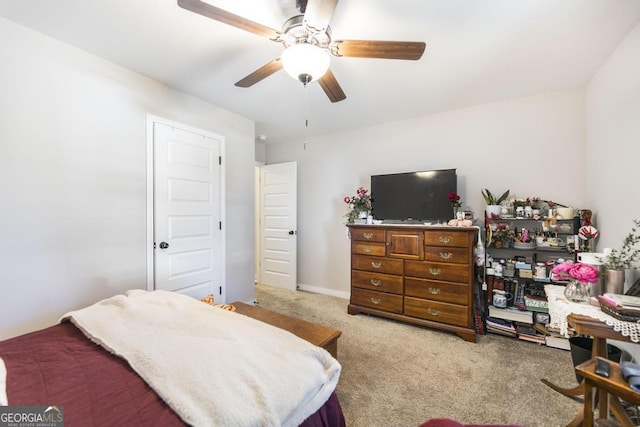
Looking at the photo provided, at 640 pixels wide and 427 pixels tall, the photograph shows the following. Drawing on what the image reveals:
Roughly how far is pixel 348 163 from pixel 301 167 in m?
0.87

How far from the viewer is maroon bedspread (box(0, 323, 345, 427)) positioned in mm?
802

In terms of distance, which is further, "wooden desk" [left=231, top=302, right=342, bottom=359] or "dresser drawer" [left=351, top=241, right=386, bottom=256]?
"dresser drawer" [left=351, top=241, right=386, bottom=256]

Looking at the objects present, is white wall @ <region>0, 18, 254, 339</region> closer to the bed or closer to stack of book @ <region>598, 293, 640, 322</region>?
the bed

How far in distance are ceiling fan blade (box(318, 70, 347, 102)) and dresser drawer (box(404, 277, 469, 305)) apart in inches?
80.6

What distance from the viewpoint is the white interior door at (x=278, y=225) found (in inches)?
170

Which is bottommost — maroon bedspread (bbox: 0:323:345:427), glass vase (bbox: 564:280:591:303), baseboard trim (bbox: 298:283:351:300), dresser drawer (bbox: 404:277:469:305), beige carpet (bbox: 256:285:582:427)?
beige carpet (bbox: 256:285:582:427)

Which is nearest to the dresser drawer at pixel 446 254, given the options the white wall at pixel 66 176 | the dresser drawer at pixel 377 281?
the dresser drawer at pixel 377 281

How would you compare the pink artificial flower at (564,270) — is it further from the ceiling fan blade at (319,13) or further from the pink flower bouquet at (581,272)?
the ceiling fan blade at (319,13)

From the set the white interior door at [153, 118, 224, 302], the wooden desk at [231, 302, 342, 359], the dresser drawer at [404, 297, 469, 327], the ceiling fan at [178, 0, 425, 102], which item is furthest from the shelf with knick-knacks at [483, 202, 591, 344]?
the white interior door at [153, 118, 224, 302]

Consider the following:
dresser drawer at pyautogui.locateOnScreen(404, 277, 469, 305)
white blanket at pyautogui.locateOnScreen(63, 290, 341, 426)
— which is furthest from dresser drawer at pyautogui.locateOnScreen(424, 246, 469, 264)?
white blanket at pyautogui.locateOnScreen(63, 290, 341, 426)

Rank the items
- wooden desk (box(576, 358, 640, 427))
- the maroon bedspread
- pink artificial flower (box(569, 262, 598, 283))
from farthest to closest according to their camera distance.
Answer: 1. pink artificial flower (box(569, 262, 598, 283))
2. wooden desk (box(576, 358, 640, 427))
3. the maroon bedspread

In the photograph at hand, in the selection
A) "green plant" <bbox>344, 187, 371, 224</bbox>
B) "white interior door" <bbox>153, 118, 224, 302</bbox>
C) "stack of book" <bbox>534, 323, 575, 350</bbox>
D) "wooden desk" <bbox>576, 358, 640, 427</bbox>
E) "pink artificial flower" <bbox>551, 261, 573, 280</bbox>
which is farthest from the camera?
"green plant" <bbox>344, 187, 371, 224</bbox>

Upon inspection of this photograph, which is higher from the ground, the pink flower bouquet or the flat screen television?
the flat screen television

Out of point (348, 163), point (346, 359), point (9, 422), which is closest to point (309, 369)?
point (9, 422)
